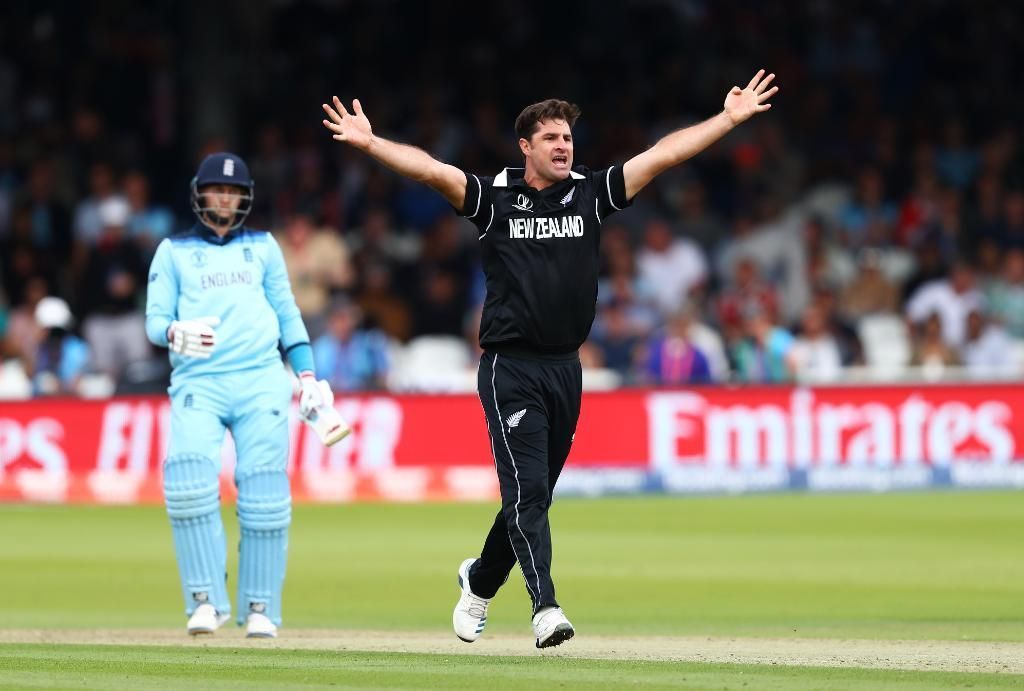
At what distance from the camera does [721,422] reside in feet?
60.8

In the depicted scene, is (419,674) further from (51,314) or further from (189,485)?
(51,314)

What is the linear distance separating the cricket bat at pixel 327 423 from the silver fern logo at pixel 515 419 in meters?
1.47

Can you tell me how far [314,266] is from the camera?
20.7m

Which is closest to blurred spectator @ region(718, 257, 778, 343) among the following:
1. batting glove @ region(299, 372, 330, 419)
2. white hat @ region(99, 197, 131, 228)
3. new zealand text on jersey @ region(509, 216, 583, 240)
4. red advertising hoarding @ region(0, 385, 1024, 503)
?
red advertising hoarding @ region(0, 385, 1024, 503)

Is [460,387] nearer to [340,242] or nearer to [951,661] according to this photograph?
[340,242]

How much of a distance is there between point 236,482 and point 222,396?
434 mm

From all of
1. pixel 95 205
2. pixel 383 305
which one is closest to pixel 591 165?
pixel 383 305

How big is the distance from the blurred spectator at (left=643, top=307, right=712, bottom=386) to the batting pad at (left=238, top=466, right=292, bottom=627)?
9566 mm

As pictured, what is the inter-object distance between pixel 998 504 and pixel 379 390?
5.81m

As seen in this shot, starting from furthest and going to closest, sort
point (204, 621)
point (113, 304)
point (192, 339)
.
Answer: point (113, 304) → point (204, 621) → point (192, 339)

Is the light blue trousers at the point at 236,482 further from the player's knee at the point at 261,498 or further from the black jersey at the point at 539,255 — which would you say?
the black jersey at the point at 539,255

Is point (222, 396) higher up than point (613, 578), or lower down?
higher up

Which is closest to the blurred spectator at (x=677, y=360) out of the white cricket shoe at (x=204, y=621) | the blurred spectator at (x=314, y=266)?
the blurred spectator at (x=314, y=266)

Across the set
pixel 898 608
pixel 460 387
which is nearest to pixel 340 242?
pixel 460 387
